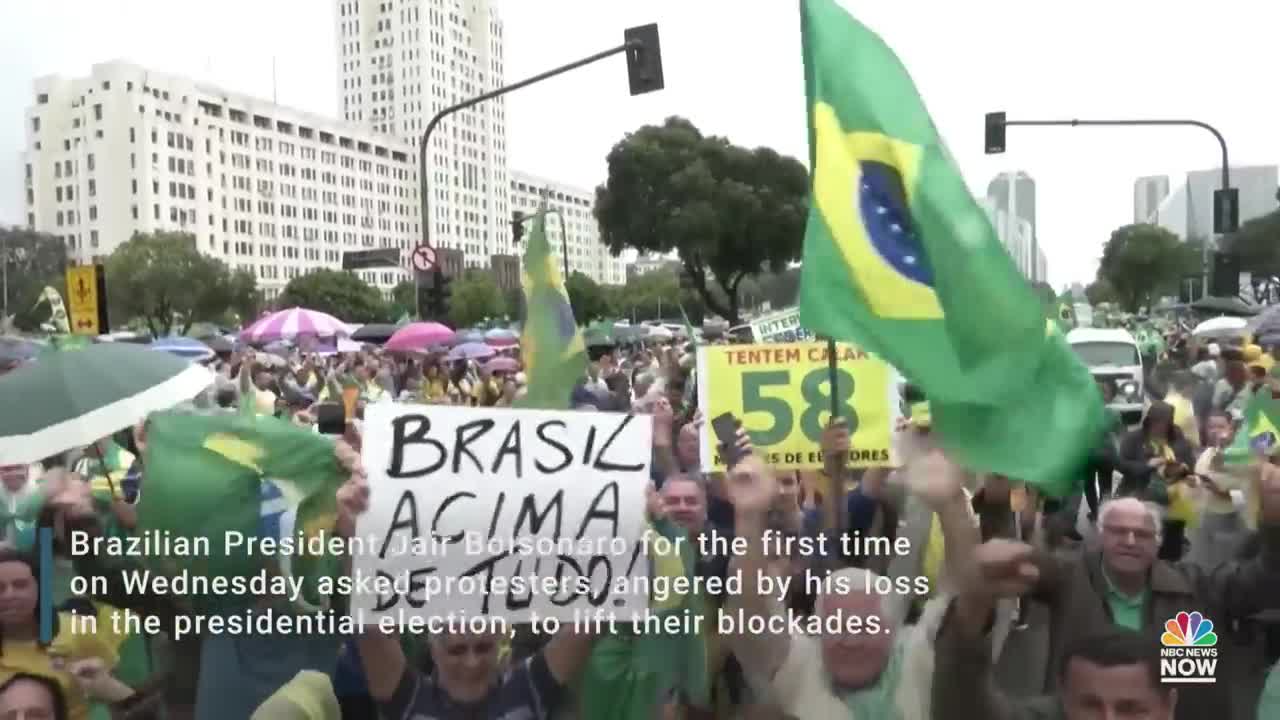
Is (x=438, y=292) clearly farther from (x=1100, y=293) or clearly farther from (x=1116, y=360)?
(x=1100, y=293)

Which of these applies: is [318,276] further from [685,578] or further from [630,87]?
[685,578]

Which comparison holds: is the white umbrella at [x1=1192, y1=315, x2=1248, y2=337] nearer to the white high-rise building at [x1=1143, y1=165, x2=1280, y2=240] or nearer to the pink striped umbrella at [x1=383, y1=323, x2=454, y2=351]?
the pink striped umbrella at [x1=383, y1=323, x2=454, y2=351]

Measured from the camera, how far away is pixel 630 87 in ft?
46.0

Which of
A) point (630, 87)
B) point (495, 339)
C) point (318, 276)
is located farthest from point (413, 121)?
point (630, 87)

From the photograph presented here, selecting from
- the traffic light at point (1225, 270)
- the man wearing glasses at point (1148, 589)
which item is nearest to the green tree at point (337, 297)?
the traffic light at point (1225, 270)

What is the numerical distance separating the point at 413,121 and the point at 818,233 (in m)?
155

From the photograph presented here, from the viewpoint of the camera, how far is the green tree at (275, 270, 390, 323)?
290 ft

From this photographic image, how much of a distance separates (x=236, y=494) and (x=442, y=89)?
152955 millimetres

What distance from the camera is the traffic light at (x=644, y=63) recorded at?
1401cm

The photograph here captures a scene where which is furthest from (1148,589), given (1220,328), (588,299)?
(588,299)

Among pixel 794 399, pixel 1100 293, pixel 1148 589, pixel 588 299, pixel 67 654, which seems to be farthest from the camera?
pixel 1100 293

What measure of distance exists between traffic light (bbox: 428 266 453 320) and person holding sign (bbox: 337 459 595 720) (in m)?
12.7

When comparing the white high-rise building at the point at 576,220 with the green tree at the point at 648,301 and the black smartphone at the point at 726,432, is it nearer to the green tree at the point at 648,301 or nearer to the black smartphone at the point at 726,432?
the green tree at the point at 648,301

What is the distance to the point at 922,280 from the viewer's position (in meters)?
3.78
